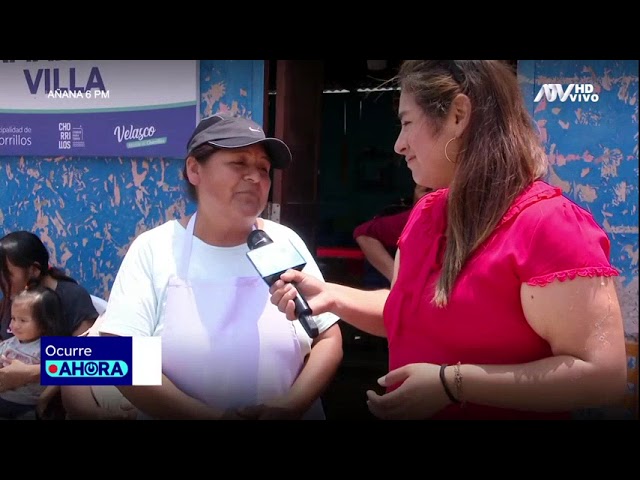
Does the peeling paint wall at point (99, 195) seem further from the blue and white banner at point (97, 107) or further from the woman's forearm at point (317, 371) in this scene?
the woman's forearm at point (317, 371)

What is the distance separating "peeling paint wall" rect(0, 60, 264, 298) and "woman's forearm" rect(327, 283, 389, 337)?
749mm

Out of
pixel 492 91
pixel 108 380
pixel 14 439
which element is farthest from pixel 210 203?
pixel 14 439

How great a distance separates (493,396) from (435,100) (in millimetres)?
817

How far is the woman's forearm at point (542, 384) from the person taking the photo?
1.63 meters

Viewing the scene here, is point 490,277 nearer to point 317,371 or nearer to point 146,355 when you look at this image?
point 317,371

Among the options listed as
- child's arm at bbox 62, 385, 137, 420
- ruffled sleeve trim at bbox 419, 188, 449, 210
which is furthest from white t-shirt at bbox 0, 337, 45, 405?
ruffled sleeve trim at bbox 419, 188, 449, 210

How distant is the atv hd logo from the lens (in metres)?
2.39

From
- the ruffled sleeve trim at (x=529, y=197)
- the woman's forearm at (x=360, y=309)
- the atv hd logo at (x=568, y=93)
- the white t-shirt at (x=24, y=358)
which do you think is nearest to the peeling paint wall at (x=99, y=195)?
the white t-shirt at (x=24, y=358)

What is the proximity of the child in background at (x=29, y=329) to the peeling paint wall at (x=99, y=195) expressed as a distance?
0.46 feet

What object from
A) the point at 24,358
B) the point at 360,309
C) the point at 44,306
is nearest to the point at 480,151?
the point at 360,309

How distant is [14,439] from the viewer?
2680 mm

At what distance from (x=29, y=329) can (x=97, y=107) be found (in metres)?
0.88

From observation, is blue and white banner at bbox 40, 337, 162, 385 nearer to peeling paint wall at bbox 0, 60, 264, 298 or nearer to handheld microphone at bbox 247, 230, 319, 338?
peeling paint wall at bbox 0, 60, 264, 298

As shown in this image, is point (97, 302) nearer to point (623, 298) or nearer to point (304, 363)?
point (304, 363)
